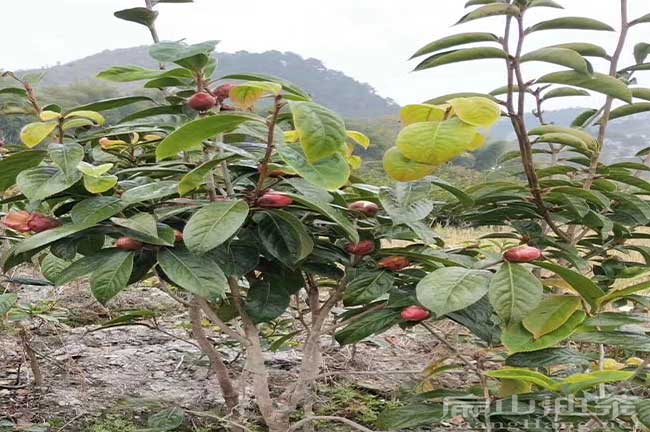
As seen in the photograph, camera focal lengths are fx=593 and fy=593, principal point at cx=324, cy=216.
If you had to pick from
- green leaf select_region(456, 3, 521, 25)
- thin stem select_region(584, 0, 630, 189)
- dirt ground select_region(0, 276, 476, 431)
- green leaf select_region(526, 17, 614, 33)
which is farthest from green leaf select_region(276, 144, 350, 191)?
dirt ground select_region(0, 276, 476, 431)

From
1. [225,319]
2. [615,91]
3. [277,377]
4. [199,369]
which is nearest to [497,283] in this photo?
[615,91]

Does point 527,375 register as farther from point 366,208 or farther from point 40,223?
point 40,223

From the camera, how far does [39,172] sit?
853 mm

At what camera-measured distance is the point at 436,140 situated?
74cm

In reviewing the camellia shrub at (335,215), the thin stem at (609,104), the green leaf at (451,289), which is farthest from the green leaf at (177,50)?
the thin stem at (609,104)

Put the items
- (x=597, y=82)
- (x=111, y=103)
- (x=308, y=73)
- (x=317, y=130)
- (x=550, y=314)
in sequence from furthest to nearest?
1. (x=308, y=73)
2. (x=111, y=103)
3. (x=597, y=82)
4. (x=550, y=314)
5. (x=317, y=130)

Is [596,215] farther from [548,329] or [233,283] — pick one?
[233,283]

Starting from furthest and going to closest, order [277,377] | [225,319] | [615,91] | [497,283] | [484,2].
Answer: [277,377] → [225,319] → [484,2] → [615,91] → [497,283]

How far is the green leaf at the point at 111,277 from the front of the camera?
2.66 ft

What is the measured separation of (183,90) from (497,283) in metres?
0.62

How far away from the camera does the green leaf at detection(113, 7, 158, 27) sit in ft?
3.16

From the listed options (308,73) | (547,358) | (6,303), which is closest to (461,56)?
(547,358)

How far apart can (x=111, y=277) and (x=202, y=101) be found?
0.92 feet

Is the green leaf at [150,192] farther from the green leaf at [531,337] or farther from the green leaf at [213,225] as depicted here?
the green leaf at [531,337]
